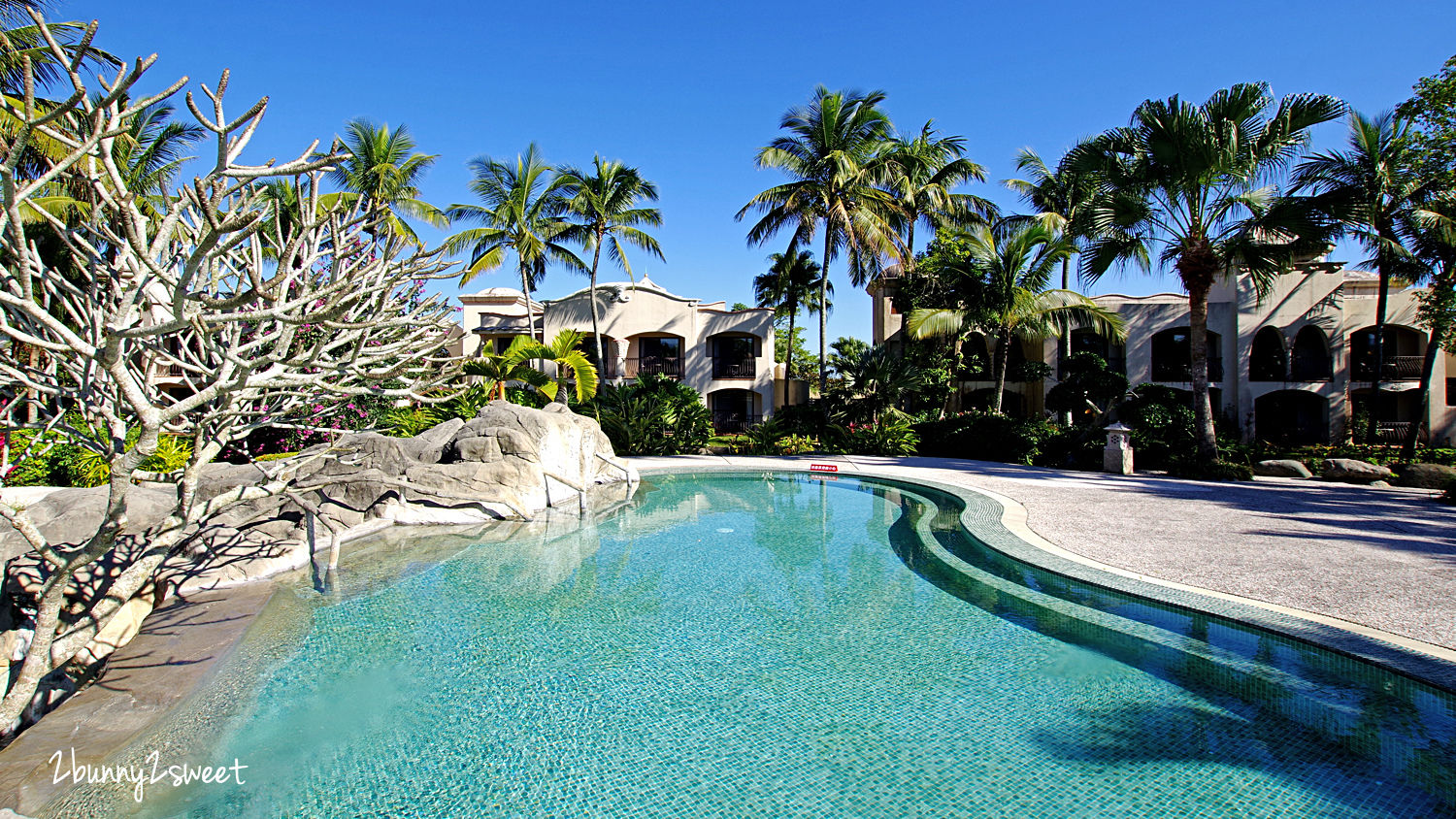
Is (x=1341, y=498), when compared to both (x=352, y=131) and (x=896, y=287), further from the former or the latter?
(x=352, y=131)

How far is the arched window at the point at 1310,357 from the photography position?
22.6m

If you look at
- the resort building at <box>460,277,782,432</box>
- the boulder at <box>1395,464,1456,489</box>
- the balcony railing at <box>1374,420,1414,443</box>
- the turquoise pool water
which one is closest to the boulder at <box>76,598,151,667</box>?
the turquoise pool water

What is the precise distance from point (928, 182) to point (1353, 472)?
14.7 m

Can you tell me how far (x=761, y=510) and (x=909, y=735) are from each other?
7249 millimetres

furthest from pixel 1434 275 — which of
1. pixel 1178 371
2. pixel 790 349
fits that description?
pixel 790 349

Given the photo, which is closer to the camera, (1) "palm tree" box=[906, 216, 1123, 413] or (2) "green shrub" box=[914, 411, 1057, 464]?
(2) "green shrub" box=[914, 411, 1057, 464]

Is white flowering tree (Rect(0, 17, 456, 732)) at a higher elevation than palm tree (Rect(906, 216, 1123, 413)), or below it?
below

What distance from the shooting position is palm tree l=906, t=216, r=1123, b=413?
18.1 meters

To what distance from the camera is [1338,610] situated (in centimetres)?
495

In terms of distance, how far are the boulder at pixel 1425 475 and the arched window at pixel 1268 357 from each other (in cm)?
1218

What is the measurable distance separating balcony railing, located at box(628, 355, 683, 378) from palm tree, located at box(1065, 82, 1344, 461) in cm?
1545

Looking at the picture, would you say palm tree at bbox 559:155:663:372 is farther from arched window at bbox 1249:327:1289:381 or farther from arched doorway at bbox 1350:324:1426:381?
arched doorway at bbox 1350:324:1426:381

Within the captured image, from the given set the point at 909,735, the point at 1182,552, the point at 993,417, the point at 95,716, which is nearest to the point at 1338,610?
the point at 1182,552

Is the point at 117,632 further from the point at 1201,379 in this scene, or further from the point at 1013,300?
the point at 1013,300
